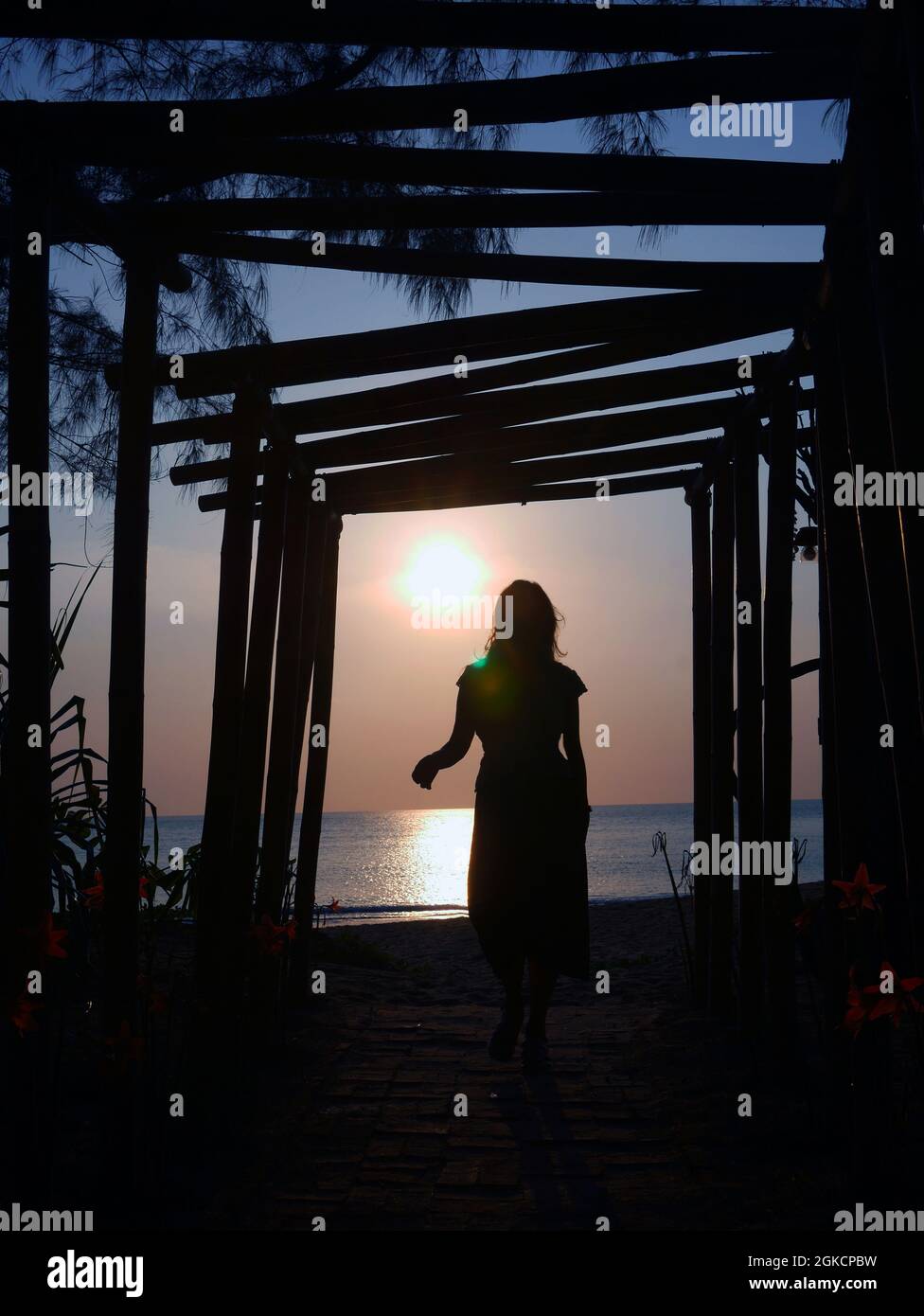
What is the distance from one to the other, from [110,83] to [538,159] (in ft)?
8.12

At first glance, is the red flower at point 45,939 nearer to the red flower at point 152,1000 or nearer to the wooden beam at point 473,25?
the red flower at point 152,1000

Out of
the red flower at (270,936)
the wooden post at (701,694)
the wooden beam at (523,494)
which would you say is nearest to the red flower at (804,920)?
the wooden post at (701,694)

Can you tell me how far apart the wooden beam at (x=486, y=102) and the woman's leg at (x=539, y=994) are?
10.5 feet

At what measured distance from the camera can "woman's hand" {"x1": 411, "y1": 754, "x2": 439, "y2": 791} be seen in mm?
4762

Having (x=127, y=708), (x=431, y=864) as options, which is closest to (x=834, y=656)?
(x=127, y=708)

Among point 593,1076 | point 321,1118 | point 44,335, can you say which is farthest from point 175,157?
point 593,1076

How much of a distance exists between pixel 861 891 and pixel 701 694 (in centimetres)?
304

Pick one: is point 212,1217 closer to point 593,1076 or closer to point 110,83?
point 593,1076

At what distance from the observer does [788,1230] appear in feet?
8.45

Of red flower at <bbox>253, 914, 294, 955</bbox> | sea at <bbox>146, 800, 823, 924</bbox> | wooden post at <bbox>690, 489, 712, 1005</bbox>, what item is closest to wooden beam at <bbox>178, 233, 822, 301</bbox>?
wooden post at <bbox>690, 489, 712, 1005</bbox>

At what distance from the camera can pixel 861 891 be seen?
2.85 m

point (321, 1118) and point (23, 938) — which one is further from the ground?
point (23, 938)

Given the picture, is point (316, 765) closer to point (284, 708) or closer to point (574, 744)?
point (284, 708)
